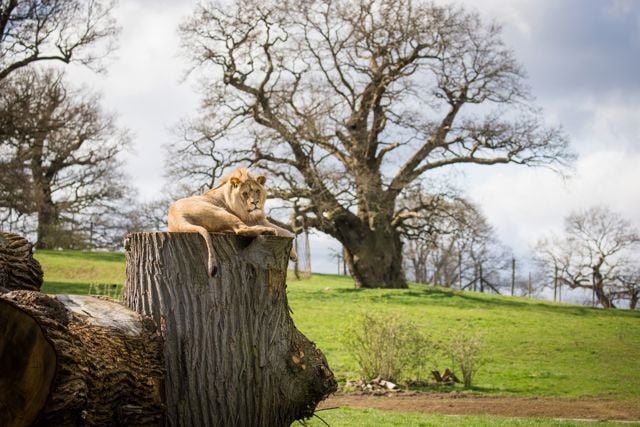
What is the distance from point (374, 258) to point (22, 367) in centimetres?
3292

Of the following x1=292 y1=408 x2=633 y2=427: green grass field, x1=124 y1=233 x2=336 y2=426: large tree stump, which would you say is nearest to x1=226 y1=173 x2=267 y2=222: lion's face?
x1=124 y1=233 x2=336 y2=426: large tree stump

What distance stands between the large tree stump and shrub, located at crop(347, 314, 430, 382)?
30.9 feet

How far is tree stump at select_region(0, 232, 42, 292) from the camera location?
283 inches

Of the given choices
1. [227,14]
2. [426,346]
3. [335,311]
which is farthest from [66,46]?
[426,346]

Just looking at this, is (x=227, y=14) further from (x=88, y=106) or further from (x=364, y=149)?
(x=88, y=106)

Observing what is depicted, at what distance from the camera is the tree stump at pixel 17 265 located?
7.18 m

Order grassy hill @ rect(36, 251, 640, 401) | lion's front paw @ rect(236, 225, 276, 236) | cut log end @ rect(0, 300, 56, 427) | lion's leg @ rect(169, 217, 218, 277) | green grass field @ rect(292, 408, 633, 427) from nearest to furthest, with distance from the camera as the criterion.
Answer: cut log end @ rect(0, 300, 56, 427), lion's leg @ rect(169, 217, 218, 277), lion's front paw @ rect(236, 225, 276, 236), green grass field @ rect(292, 408, 633, 427), grassy hill @ rect(36, 251, 640, 401)

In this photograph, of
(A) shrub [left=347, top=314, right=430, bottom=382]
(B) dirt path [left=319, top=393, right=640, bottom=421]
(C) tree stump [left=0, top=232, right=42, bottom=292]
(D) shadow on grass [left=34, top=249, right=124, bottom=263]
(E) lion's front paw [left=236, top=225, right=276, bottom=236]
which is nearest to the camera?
(E) lion's front paw [left=236, top=225, right=276, bottom=236]

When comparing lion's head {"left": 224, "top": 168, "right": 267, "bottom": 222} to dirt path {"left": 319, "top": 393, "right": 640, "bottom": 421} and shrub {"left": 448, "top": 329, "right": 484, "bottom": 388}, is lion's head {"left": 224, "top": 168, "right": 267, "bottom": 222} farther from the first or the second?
shrub {"left": 448, "top": 329, "right": 484, "bottom": 388}

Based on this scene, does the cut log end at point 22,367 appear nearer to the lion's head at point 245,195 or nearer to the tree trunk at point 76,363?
the tree trunk at point 76,363

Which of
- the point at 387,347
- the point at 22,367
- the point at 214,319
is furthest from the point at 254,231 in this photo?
the point at 387,347

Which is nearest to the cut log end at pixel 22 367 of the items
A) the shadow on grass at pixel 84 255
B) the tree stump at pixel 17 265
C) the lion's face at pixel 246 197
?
the tree stump at pixel 17 265

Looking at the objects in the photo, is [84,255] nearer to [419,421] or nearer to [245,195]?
[419,421]

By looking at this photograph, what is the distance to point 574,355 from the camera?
829 inches
